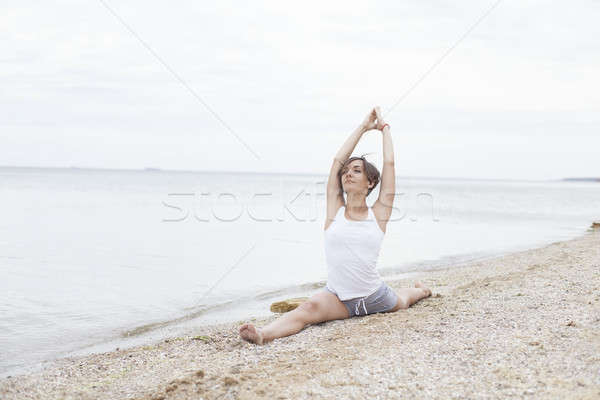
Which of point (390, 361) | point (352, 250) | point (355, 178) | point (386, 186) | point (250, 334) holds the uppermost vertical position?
point (355, 178)

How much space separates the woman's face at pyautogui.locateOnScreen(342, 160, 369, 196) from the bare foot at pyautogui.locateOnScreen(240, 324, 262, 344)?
1.83m

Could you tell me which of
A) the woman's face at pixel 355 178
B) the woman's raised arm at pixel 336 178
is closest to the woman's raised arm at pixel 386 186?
the woman's face at pixel 355 178

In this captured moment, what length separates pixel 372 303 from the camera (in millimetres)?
6129

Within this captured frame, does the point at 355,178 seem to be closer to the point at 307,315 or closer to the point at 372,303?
the point at 372,303

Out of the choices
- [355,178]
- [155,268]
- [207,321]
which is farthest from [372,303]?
[155,268]

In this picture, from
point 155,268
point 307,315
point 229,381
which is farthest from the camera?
point 155,268

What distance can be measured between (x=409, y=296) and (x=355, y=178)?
6.32 ft

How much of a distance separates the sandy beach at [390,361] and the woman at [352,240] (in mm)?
181

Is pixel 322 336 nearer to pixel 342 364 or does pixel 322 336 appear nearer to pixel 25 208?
pixel 342 364

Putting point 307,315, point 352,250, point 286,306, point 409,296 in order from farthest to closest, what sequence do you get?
1. point 286,306
2. point 409,296
3. point 307,315
4. point 352,250

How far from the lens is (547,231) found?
2397cm

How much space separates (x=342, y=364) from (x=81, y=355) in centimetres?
403

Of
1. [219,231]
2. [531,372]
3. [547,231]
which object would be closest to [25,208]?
[219,231]

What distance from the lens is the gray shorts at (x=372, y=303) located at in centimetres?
607
